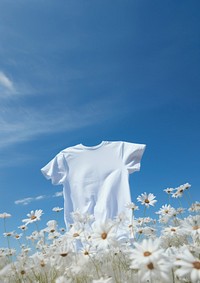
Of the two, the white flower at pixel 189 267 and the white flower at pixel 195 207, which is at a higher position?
the white flower at pixel 195 207

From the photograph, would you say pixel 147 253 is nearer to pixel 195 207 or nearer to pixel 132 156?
pixel 195 207

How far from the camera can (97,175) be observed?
8.68 m

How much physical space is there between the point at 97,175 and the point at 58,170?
1.07 m

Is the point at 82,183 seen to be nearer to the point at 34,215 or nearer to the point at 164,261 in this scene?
the point at 34,215

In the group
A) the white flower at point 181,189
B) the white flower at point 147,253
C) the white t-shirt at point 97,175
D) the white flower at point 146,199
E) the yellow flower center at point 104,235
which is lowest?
the white flower at point 147,253

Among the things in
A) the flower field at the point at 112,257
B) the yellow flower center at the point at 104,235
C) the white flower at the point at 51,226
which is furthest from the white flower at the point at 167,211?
the yellow flower center at the point at 104,235

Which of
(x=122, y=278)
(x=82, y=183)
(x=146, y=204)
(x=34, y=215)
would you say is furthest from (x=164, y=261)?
(x=82, y=183)

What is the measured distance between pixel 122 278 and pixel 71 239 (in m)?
0.63

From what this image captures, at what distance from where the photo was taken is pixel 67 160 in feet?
29.9

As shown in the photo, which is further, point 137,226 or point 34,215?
point 137,226

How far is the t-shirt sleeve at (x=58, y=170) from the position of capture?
9.05 m

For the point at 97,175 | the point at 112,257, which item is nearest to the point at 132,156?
the point at 97,175

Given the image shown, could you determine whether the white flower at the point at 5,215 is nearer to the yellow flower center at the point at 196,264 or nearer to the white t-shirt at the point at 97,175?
the white t-shirt at the point at 97,175

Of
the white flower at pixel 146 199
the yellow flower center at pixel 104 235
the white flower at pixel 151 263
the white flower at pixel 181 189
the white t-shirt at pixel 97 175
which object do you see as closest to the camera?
the white flower at pixel 151 263
